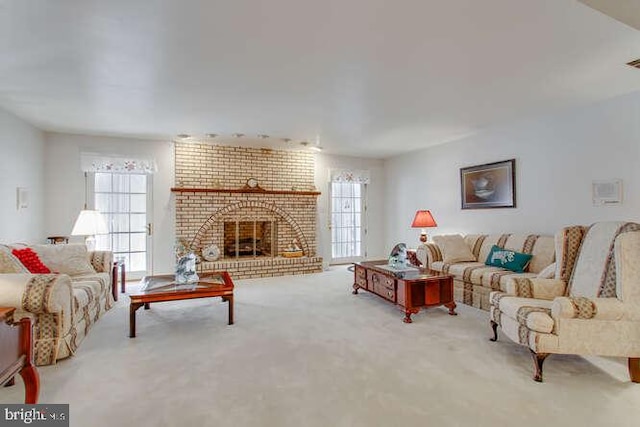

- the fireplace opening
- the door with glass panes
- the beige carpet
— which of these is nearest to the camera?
the beige carpet

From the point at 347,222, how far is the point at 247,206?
229cm

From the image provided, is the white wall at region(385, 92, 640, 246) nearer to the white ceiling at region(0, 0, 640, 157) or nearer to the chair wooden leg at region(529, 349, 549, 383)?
the white ceiling at region(0, 0, 640, 157)

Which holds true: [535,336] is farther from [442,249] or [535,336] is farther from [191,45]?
[191,45]

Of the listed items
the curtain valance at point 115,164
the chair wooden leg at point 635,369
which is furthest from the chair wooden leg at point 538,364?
the curtain valance at point 115,164

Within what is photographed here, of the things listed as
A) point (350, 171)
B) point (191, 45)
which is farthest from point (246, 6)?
point (350, 171)

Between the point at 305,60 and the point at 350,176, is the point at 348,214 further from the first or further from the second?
the point at 305,60

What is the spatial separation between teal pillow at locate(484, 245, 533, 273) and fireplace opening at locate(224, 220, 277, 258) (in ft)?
12.7

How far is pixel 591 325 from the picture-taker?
2256mm

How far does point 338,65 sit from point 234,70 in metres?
0.94

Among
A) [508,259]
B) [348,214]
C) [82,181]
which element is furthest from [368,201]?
[82,181]

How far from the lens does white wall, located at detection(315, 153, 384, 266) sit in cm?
688

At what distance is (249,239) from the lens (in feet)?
20.9

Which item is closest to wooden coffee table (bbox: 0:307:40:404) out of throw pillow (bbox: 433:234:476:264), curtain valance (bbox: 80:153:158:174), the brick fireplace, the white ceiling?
the white ceiling

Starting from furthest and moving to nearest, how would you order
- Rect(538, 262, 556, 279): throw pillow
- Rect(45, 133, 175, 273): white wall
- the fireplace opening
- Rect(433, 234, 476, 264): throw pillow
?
the fireplace opening → Rect(45, 133, 175, 273): white wall → Rect(433, 234, 476, 264): throw pillow → Rect(538, 262, 556, 279): throw pillow
